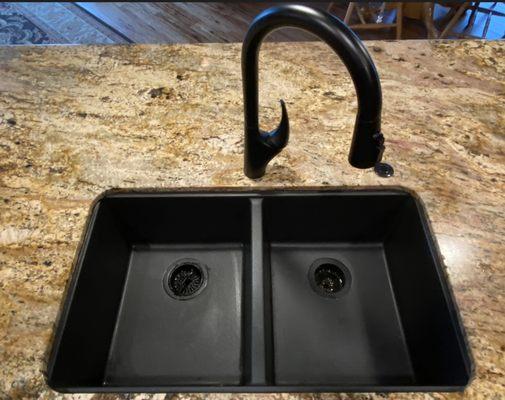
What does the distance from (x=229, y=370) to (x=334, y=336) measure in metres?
0.23

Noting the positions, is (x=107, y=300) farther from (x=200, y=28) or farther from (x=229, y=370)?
(x=200, y=28)

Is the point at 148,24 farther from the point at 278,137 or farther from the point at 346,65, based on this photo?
the point at 346,65

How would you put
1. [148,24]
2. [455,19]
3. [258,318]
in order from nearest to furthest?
[258,318]
[455,19]
[148,24]

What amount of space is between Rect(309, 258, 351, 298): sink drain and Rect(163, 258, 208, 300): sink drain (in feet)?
0.84

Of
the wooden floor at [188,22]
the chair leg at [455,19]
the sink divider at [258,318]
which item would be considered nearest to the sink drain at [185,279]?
the sink divider at [258,318]

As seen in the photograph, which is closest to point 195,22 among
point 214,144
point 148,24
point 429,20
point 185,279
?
point 148,24

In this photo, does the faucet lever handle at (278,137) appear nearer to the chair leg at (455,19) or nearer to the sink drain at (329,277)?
the sink drain at (329,277)

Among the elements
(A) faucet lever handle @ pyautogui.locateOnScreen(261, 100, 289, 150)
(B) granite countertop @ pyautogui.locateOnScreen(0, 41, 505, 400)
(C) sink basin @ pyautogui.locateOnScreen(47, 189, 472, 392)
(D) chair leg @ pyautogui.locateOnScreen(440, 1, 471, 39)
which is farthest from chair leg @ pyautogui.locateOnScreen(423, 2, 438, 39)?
(A) faucet lever handle @ pyautogui.locateOnScreen(261, 100, 289, 150)

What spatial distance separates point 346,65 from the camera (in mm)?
549

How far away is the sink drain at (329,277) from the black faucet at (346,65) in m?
0.31

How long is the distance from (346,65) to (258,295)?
435mm

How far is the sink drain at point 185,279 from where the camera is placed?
0.88 m

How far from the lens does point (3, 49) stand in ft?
3.50

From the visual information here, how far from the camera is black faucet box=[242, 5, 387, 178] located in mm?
529
